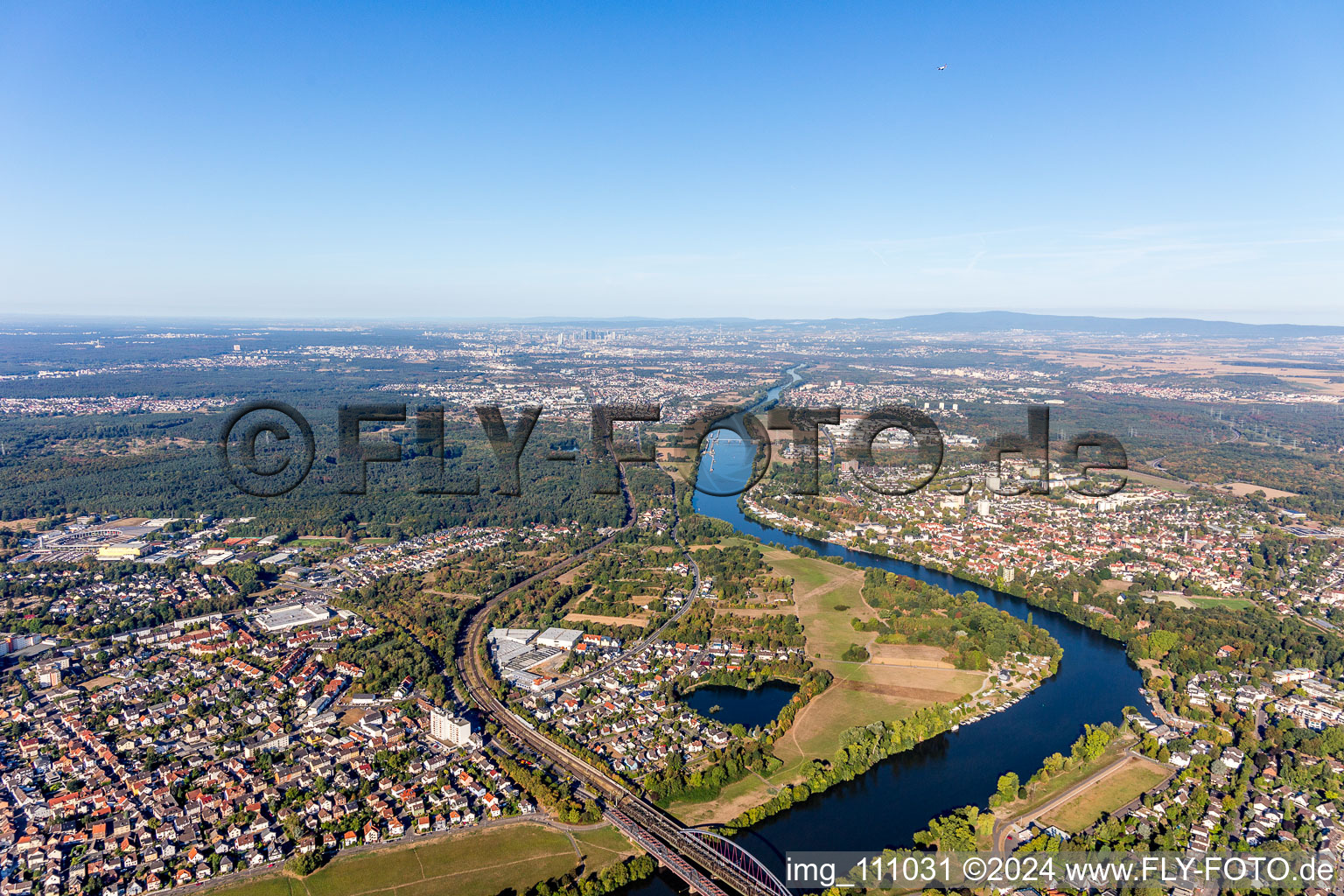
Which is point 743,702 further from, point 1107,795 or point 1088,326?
point 1088,326

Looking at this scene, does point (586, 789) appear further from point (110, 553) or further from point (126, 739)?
point (110, 553)

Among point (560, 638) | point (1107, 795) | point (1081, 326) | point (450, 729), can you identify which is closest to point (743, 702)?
point (560, 638)

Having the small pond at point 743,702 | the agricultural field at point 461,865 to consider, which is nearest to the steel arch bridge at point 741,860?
the agricultural field at point 461,865

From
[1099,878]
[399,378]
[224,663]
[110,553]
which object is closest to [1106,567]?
[1099,878]

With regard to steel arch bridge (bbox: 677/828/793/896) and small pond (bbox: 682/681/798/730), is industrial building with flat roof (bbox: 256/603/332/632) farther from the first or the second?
steel arch bridge (bbox: 677/828/793/896)

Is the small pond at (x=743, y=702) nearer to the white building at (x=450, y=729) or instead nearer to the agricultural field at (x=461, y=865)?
the agricultural field at (x=461, y=865)

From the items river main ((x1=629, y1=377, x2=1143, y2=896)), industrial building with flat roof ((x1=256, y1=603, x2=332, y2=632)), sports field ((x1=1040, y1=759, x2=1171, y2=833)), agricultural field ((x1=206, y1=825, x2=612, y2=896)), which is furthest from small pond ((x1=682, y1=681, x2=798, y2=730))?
industrial building with flat roof ((x1=256, y1=603, x2=332, y2=632))
